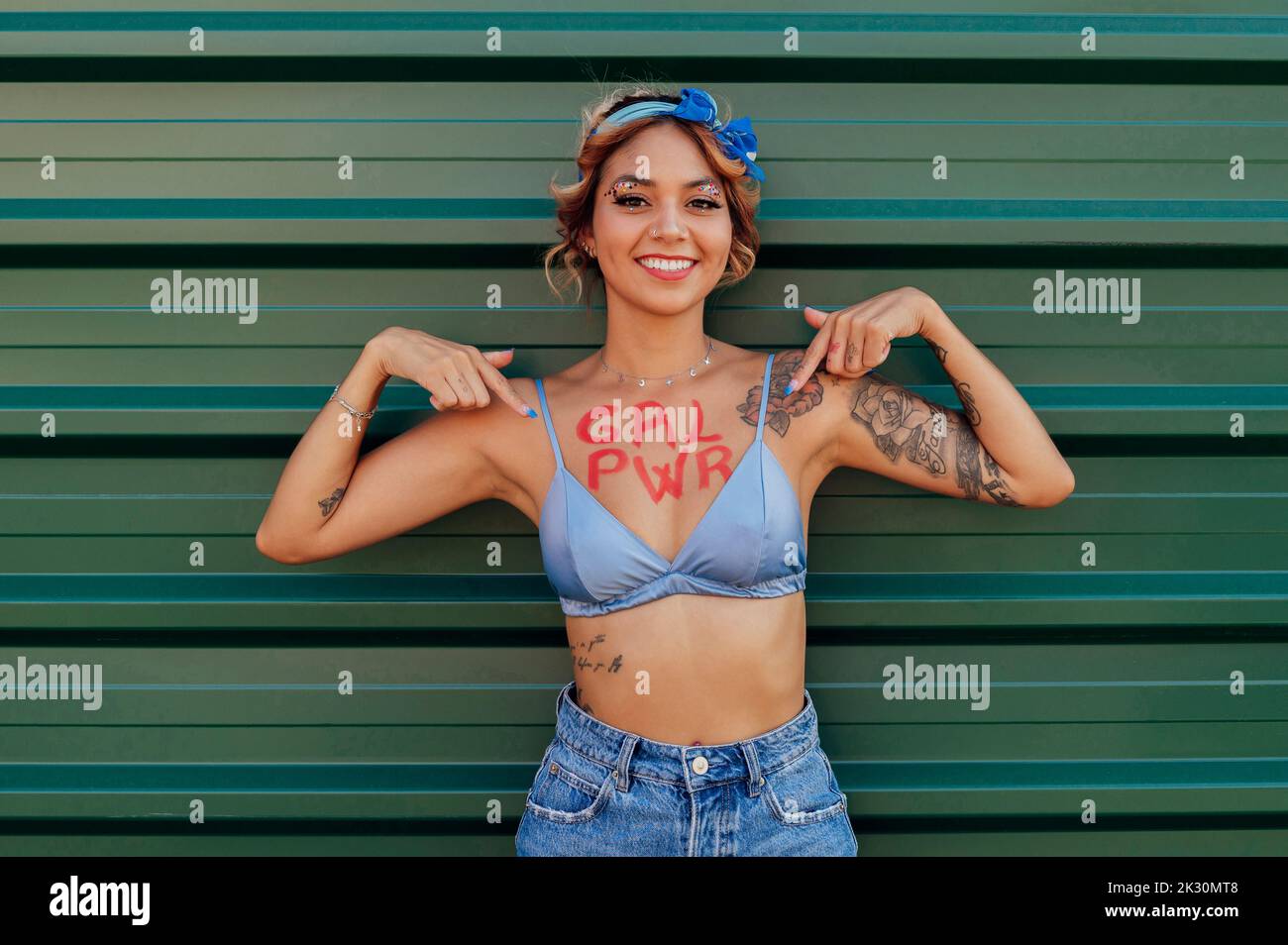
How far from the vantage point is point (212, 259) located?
2836 mm

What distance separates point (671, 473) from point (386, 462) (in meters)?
0.79

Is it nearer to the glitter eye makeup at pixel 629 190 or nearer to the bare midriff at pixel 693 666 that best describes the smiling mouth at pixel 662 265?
the glitter eye makeup at pixel 629 190

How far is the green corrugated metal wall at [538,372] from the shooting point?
2.81 meters

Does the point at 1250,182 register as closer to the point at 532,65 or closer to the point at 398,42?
the point at 532,65

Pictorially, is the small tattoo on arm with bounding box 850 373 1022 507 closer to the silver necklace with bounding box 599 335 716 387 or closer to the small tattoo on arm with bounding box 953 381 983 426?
the small tattoo on arm with bounding box 953 381 983 426

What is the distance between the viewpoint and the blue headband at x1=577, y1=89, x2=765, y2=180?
2404 millimetres

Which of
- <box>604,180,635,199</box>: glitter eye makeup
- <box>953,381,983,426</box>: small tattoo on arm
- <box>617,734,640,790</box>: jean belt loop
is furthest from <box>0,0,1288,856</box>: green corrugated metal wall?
<box>617,734,640,790</box>: jean belt loop

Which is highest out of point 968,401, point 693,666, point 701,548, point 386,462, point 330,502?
point 968,401

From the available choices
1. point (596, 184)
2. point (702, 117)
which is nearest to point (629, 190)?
point (596, 184)

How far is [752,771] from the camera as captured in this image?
2312mm

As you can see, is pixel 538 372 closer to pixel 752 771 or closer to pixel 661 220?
pixel 661 220

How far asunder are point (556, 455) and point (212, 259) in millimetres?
1325

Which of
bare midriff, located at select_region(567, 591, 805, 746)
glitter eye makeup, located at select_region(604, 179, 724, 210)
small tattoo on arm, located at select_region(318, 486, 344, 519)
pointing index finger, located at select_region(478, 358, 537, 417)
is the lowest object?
bare midriff, located at select_region(567, 591, 805, 746)
